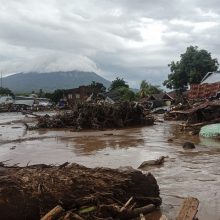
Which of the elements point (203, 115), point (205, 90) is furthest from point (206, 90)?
point (203, 115)

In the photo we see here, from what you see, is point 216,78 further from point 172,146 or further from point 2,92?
point 2,92

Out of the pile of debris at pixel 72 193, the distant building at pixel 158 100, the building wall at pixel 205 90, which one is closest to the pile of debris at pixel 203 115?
the building wall at pixel 205 90

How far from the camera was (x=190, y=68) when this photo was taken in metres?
55.1

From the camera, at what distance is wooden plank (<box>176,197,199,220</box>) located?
220 inches

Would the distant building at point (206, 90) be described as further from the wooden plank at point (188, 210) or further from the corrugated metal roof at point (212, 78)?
the wooden plank at point (188, 210)

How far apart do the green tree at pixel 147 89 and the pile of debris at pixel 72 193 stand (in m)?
59.1

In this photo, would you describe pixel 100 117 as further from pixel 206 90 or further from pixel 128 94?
pixel 128 94

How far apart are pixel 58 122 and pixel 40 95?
72.8 meters

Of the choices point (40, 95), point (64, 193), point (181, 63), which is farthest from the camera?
point (40, 95)

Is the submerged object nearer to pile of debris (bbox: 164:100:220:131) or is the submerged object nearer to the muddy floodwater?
the muddy floodwater

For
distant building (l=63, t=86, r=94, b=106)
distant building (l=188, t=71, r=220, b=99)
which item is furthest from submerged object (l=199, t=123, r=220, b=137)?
distant building (l=63, t=86, r=94, b=106)

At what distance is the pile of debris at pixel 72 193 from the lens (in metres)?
5.66

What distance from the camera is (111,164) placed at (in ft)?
37.7

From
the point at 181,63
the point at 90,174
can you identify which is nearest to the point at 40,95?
the point at 181,63
